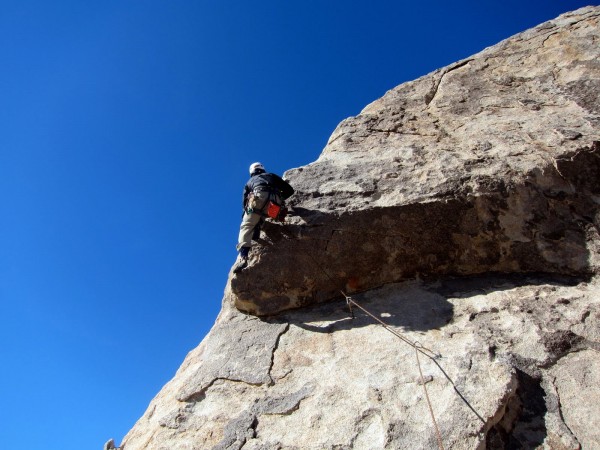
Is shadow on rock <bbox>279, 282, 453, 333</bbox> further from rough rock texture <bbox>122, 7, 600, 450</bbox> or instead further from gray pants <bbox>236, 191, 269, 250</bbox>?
gray pants <bbox>236, 191, 269, 250</bbox>

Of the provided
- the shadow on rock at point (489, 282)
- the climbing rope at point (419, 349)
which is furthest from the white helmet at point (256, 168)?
the shadow on rock at point (489, 282)

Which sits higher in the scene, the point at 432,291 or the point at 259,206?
the point at 259,206

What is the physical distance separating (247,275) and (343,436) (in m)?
2.00

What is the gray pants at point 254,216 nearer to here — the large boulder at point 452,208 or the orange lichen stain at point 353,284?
the large boulder at point 452,208

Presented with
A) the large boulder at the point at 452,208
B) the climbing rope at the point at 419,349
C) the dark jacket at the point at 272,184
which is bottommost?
the climbing rope at the point at 419,349

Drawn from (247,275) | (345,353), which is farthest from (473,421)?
(247,275)

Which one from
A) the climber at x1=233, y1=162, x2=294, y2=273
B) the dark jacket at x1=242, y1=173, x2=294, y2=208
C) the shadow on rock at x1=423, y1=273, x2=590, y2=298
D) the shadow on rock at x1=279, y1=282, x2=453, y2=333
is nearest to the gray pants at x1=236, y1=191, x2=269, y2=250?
the climber at x1=233, y1=162, x2=294, y2=273

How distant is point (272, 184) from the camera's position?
495 cm

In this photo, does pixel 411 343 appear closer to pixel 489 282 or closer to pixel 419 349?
pixel 419 349

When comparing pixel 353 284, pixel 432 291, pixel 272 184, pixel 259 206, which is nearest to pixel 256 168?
→ pixel 272 184

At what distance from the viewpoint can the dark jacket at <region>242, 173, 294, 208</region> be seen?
16.1ft

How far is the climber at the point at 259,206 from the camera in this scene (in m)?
4.73

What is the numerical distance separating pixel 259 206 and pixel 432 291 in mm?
1953

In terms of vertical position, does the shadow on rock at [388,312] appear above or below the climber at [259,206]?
below
